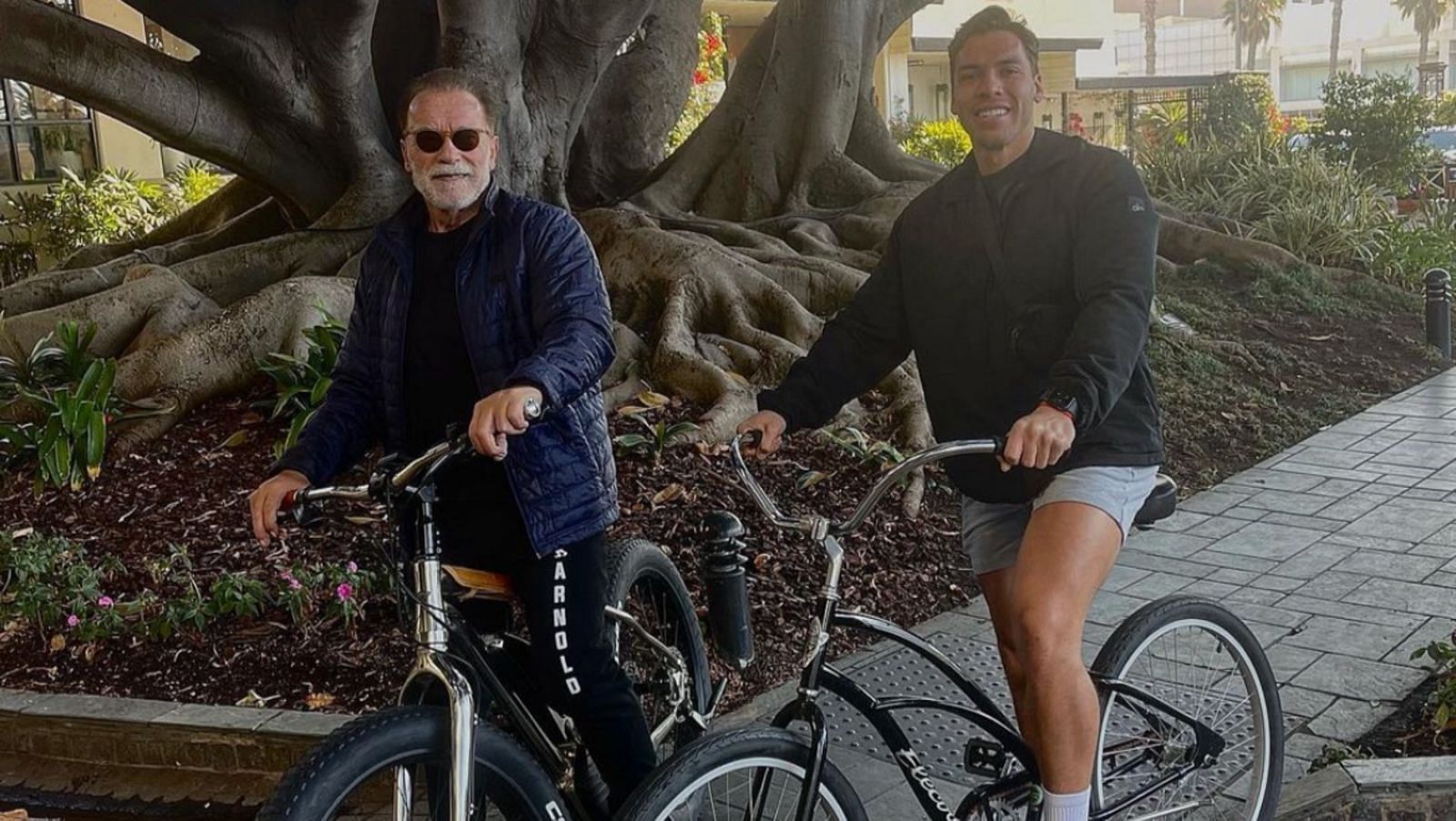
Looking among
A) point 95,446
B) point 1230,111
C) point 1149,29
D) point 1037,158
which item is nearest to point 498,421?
point 1037,158

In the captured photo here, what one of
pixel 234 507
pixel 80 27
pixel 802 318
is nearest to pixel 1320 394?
pixel 802 318

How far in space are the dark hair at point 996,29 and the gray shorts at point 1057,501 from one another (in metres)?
0.89

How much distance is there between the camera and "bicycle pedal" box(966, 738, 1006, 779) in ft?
10.0

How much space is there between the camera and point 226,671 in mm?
4895

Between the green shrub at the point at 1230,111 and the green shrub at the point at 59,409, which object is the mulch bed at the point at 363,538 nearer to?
the green shrub at the point at 59,409

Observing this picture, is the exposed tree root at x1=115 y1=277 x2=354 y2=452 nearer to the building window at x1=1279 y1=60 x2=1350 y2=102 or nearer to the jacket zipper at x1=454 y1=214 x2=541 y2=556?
the jacket zipper at x1=454 y1=214 x2=541 y2=556

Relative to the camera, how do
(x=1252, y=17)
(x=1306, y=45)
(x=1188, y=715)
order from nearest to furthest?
(x=1188, y=715)
(x=1252, y=17)
(x=1306, y=45)

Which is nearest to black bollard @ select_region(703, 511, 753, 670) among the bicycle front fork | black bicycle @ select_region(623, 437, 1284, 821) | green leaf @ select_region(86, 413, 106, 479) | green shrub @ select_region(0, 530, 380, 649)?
black bicycle @ select_region(623, 437, 1284, 821)

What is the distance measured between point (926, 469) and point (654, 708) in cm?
330

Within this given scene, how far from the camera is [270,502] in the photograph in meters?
2.86

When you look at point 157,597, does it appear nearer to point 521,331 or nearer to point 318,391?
point 318,391

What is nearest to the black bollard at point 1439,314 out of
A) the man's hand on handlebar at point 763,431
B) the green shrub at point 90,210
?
the man's hand on handlebar at point 763,431

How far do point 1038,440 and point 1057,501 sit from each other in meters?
0.40

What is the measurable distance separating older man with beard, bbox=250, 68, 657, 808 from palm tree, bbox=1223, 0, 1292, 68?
71704mm
